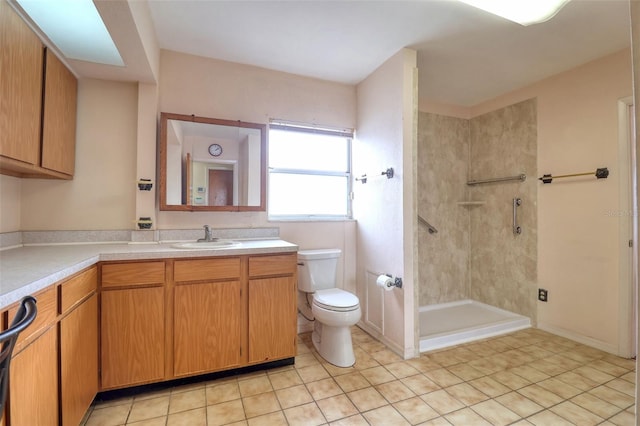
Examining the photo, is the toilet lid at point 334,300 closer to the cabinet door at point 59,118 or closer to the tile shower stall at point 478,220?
the tile shower stall at point 478,220

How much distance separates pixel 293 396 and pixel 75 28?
2509 millimetres

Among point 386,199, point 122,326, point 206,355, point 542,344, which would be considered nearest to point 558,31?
point 386,199

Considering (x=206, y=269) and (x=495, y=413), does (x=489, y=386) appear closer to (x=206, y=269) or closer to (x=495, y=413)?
(x=495, y=413)

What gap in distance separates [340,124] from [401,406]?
2.38 m

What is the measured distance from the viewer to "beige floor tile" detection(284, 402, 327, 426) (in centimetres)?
152

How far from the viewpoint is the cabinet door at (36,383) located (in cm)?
92

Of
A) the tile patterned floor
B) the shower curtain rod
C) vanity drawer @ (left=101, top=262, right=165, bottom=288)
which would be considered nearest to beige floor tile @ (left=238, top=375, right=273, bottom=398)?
the tile patterned floor

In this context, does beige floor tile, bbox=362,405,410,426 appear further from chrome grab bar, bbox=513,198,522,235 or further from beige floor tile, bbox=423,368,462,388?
chrome grab bar, bbox=513,198,522,235

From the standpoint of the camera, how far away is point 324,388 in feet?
5.96

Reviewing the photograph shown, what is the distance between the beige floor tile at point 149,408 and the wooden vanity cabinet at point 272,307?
53 centimetres

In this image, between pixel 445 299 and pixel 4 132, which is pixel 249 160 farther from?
pixel 445 299

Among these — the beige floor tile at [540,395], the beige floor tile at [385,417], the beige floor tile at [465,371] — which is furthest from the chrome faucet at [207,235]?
the beige floor tile at [540,395]

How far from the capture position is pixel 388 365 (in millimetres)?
2102

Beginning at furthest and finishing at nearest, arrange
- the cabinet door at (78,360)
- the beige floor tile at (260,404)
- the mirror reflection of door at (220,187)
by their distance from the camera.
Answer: the mirror reflection of door at (220,187) → the beige floor tile at (260,404) → the cabinet door at (78,360)
